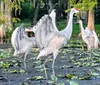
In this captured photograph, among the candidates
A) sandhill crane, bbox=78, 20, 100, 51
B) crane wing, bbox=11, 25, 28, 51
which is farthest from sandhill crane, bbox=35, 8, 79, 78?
sandhill crane, bbox=78, 20, 100, 51

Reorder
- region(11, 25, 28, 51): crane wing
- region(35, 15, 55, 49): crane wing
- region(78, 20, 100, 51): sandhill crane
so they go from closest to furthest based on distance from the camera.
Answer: region(35, 15, 55, 49): crane wing, region(11, 25, 28, 51): crane wing, region(78, 20, 100, 51): sandhill crane

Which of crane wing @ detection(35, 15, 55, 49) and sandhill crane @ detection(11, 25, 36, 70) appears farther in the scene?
sandhill crane @ detection(11, 25, 36, 70)

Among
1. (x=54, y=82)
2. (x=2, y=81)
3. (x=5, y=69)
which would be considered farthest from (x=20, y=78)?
(x=5, y=69)

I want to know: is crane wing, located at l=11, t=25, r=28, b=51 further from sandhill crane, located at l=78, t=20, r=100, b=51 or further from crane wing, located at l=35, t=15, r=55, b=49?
sandhill crane, located at l=78, t=20, r=100, b=51

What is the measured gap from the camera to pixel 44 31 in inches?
394

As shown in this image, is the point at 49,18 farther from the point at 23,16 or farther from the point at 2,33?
the point at 23,16

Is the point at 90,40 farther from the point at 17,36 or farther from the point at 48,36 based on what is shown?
the point at 48,36

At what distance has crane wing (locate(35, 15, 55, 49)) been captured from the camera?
9.84m

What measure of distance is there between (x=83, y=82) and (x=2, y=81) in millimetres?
1755

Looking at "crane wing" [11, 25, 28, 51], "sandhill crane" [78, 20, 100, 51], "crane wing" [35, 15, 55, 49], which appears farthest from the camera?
"sandhill crane" [78, 20, 100, 51]

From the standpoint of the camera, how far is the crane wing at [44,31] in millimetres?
9836

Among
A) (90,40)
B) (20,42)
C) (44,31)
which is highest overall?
(44,31)

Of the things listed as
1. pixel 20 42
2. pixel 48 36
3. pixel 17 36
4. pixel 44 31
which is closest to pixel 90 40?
pixel 20 42

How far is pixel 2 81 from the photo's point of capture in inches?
384
